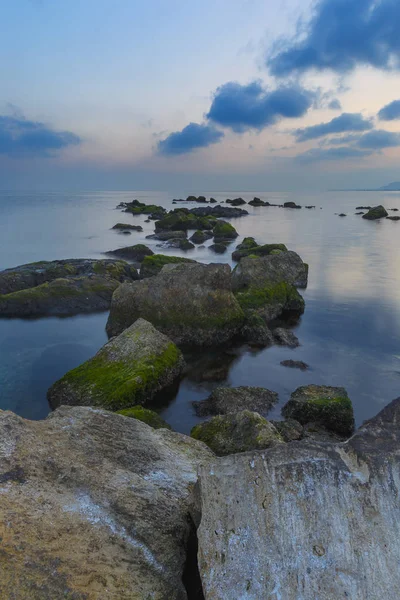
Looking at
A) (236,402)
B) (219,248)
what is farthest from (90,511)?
(219,248)

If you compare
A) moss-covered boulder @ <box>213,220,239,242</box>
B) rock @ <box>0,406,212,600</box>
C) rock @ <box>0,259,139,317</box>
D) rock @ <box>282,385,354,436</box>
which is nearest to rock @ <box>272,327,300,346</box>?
rock @ <box>282,385,354,436</box>

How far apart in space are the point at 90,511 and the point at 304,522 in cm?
218

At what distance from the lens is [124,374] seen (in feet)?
34.6

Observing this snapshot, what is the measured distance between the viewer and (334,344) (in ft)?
51.9

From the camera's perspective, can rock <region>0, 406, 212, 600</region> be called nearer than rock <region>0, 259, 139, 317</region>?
Yes

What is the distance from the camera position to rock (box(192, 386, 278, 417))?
10.1m

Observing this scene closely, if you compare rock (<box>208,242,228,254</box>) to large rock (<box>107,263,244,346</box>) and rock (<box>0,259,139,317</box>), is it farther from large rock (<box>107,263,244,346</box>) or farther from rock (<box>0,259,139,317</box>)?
large rock (<box>107,263,244,346</box>)

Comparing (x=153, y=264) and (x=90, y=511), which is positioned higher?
(x=90, y=511)

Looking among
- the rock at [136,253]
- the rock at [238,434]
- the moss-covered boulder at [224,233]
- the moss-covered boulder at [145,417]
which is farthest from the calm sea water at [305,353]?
the moss-covered boulder at [224,233]

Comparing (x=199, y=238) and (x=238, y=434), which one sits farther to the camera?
(x=199, y=238)

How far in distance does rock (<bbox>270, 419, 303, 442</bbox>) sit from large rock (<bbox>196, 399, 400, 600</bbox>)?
403 cm

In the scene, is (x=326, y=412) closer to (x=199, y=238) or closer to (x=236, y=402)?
(x=236, y=402)

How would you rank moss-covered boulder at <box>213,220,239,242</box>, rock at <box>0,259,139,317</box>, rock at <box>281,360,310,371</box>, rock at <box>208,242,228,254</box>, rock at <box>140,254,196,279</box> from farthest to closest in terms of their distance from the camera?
moss-covered boulder at <box>213,220,239,242</box> < rock at <box>208,242,228,254</box> < rock at <box>140,254,196,279</box> < rock at <box>0,259,139,317</box> < rock at <box>281,360,310,371</box>

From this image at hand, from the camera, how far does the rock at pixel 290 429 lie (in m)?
8.53
